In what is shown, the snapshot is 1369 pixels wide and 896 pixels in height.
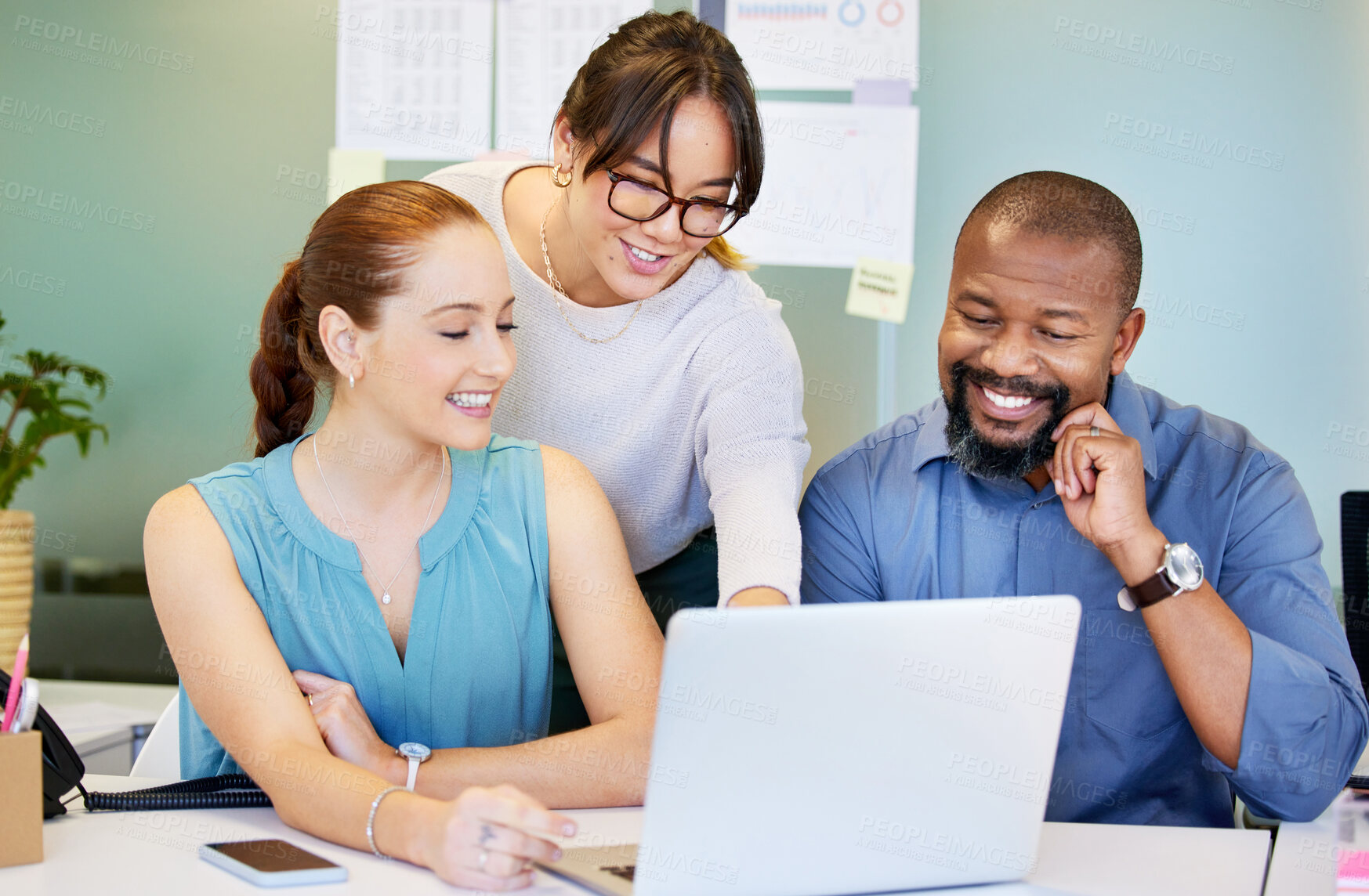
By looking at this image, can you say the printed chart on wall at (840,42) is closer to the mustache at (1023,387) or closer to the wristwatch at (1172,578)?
the mustache at (1023,387)

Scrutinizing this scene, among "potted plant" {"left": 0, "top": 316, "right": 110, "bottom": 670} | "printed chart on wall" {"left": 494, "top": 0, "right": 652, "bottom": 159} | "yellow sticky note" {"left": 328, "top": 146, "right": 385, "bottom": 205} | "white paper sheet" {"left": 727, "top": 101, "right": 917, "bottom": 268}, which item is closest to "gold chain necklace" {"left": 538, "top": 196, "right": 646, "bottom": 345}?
"white paper sheet" {"left": 727, "top": 101, "right": 917, "bottom": 268}

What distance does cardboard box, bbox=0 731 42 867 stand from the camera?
1.01 meters

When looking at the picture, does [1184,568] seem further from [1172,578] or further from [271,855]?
[271,855]

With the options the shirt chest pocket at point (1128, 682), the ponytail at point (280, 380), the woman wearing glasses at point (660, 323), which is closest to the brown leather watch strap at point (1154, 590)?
the shirt chest pocket at point (1128, 682)

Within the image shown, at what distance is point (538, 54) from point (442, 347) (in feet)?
5.37

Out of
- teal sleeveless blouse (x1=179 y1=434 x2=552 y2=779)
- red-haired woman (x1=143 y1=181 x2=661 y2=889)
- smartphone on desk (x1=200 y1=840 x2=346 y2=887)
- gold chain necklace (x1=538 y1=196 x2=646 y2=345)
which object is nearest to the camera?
smartphone on desk (x1=200 y1=840 x2=346 y2=887)

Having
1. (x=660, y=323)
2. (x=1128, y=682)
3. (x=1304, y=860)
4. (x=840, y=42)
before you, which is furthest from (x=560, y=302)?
(x=840, y=42)

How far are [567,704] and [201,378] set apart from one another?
1630 mm

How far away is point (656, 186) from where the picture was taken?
1.43 meters

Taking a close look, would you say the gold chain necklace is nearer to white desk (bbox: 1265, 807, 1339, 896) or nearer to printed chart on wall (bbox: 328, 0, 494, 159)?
white desk (bbox: 1265, 807, 1339, 896)

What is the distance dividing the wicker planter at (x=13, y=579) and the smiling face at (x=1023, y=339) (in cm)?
188

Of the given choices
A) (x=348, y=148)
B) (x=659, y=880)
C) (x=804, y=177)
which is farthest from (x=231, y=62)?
(x=659, y=880)

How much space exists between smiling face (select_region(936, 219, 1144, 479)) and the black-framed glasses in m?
0.34

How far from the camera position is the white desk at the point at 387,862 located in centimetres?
98
